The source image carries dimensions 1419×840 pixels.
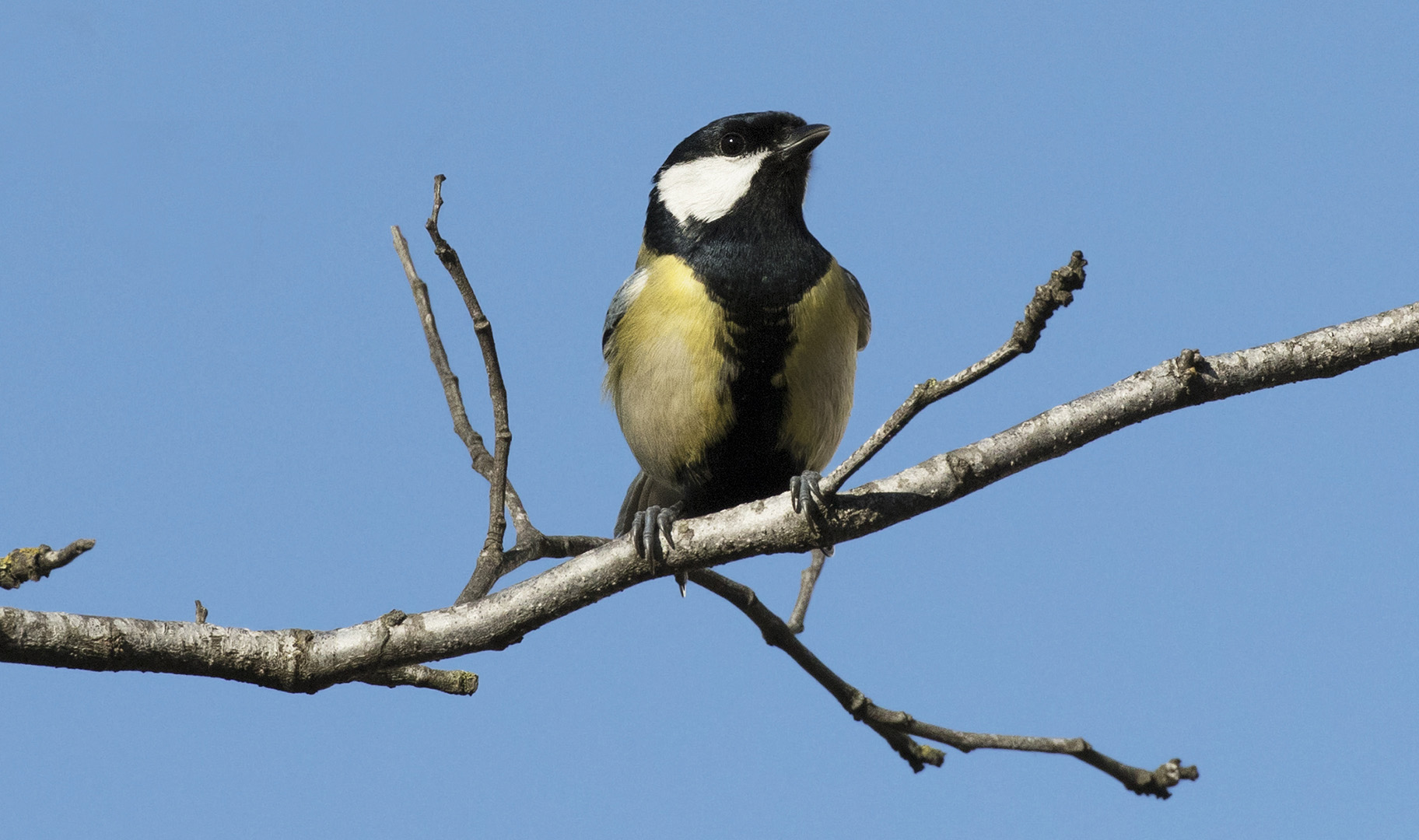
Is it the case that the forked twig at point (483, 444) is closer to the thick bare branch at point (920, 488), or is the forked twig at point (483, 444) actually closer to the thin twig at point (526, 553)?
the thin twig at point (526, 553)

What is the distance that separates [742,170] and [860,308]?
0.83 m

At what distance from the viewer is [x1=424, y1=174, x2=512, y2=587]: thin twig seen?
332 cm

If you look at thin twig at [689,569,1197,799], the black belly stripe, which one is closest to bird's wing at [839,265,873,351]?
the black belly stripe

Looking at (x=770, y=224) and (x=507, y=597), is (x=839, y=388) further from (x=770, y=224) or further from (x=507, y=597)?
(x=507, y=597)

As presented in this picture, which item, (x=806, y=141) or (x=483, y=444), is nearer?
(x=483, y=444)

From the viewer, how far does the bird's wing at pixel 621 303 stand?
488 cm

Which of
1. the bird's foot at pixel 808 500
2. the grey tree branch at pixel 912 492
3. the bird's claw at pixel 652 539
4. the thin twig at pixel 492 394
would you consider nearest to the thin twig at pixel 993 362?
the bird's foot at pixel 808 500

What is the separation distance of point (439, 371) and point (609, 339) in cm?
97

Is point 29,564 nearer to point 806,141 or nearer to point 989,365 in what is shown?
point 989,365

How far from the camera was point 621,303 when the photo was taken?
4953 mm

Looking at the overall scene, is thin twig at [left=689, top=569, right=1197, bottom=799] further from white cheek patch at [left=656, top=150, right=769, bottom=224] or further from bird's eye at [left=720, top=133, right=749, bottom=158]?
bird's eye at [left=720, top=133, right=749, bottom=158]

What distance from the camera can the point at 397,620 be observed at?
329cm

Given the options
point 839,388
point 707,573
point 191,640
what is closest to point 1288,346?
point 839,388

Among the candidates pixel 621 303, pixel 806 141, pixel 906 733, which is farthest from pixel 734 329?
pixel 906 733
